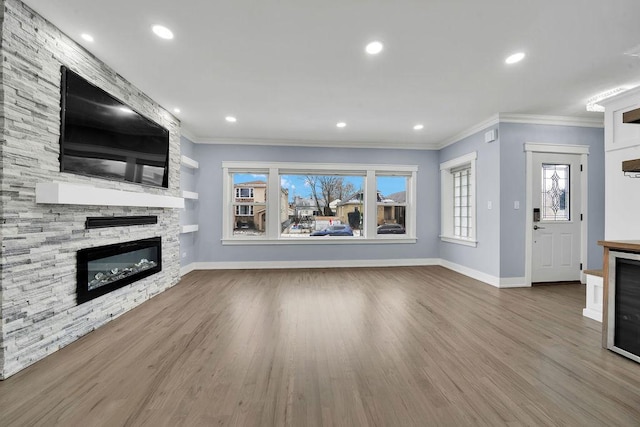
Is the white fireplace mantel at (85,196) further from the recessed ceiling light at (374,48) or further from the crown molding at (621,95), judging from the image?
the crown molding at (621,95)

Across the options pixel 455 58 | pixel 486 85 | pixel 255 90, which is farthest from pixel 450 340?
pixel 255 90

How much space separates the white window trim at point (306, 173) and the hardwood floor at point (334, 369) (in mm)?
2228

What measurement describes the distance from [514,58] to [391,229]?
153 inches

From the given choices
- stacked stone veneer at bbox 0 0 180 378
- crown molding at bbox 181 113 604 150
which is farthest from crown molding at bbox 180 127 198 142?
stacked stone veneer at bbox 0 0 180 378

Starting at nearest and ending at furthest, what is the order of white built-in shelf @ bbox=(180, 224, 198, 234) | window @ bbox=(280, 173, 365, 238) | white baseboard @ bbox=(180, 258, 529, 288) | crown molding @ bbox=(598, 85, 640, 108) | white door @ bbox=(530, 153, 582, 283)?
crown molding @ bbox=(598, 85, 640, 108) < white door @ bbox=(530, 153, 582, 283) < white built-in shelf @ bbox=(180, 224, 198, 234) < white baseboard @ bbox=(180, 258, 529, 288) < window @ bbox=(280, 173, 365, 238)

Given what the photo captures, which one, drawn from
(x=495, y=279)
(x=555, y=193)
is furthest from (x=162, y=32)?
(x=555, y=193)

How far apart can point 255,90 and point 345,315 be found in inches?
Answer: 115

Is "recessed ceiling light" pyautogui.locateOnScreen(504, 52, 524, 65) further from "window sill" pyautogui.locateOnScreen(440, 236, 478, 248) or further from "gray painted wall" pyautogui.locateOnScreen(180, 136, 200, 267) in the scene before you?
"gray painted wall" pyautogui.locateOnScreen(180, 136, 200, 267)

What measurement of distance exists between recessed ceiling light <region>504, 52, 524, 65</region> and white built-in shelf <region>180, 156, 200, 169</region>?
184 inches

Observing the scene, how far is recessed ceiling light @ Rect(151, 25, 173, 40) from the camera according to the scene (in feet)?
7.37

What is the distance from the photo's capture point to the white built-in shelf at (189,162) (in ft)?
15.1

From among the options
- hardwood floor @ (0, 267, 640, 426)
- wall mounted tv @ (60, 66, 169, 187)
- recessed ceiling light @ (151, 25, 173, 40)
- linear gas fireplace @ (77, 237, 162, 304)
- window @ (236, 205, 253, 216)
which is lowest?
hardwood floor @ (0, 267, 640, 426)

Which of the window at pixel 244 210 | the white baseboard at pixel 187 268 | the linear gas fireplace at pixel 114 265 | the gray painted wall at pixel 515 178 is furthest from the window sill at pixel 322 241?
the gray painted wall at pixel 515 178

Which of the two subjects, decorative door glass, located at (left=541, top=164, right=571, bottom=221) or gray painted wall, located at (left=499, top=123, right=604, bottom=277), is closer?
gray painted wall, located at (left=499, top=123, right=604, bottom=277)
